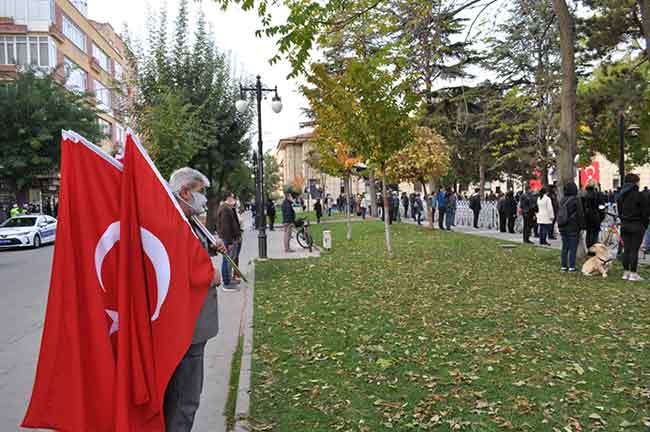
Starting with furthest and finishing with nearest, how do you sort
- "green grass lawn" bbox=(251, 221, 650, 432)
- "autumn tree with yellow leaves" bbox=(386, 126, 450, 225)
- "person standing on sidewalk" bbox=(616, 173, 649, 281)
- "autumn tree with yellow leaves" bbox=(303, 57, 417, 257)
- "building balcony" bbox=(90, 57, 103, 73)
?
1. "building balcony" bbox=(90, 57, 103, 73)
2. "autumn tree with yellow leaves" bbox=(386, 126, 450, 225)
3. "autumn tree with yellow leaves" bbox=(303, 57, 417, 257)
4. "person standing on sidewalk" bbox=(616, 173, 649, 281)
5. "green grass lawn" bbox=(251, 221, 650, 432)

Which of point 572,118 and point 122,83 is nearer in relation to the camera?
point 572,118

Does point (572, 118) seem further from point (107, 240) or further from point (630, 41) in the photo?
point (107, 240)

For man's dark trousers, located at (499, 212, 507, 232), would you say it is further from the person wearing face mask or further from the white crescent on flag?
the white crescent on flag

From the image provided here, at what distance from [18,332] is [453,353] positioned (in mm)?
6097

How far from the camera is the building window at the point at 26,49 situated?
129 feet

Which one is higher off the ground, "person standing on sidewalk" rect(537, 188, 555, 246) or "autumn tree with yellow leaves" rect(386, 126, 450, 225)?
"autumn tree with yellow leaves" rect(386, 126, 450, 225)

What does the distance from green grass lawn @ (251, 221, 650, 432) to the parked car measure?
15.4m

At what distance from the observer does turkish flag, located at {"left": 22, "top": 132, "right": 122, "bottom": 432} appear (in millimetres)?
3111

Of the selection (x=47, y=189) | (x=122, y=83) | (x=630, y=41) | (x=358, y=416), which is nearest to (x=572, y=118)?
(x=630, y=41)

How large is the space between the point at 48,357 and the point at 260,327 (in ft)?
15.1

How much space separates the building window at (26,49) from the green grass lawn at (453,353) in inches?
1447

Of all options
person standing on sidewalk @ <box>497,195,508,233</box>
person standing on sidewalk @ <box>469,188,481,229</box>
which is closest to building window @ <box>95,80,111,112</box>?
person standing on sidewalk @ <box>469,188,481,229</box>

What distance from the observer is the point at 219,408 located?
481 centimetres

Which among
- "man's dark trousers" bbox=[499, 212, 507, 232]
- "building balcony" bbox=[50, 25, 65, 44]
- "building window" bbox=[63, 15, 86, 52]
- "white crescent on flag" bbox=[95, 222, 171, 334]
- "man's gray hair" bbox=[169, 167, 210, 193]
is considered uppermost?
"building window" bbox=[63, 15, 86, 52]
